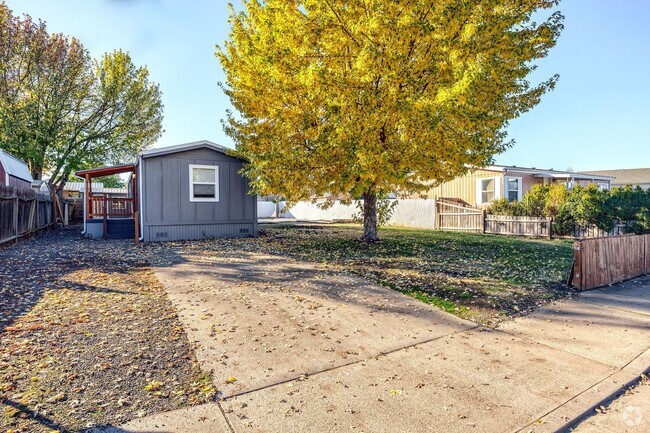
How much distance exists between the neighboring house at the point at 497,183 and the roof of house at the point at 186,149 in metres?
11.0

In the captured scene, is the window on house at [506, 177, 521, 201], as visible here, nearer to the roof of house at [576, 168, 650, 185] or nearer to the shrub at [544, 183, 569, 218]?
the shrub at [544, 183, 569, 218]

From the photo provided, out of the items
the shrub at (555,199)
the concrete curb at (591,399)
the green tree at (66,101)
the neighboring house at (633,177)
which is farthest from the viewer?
the neighboring house at (633,177)

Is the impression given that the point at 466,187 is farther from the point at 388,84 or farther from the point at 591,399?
the point at 591,399

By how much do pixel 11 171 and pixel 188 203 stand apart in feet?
38.6

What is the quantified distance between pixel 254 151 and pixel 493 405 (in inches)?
364

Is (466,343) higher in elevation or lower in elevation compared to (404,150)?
lower

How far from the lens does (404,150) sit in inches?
343

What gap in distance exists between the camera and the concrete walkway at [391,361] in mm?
2727

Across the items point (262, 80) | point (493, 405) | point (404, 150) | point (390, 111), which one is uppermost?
point (262, 80)

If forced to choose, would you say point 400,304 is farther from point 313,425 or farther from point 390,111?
point 390,111

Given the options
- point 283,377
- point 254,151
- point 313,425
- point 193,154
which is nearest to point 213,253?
point 254,151

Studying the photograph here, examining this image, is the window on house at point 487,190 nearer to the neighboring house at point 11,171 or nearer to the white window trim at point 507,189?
the white window trim at point 507,189

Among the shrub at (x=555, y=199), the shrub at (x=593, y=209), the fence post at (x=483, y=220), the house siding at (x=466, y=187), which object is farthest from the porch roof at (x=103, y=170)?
the shrub at (x=593, y=209)

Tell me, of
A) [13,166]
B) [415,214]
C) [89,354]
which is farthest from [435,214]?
[13,166]
